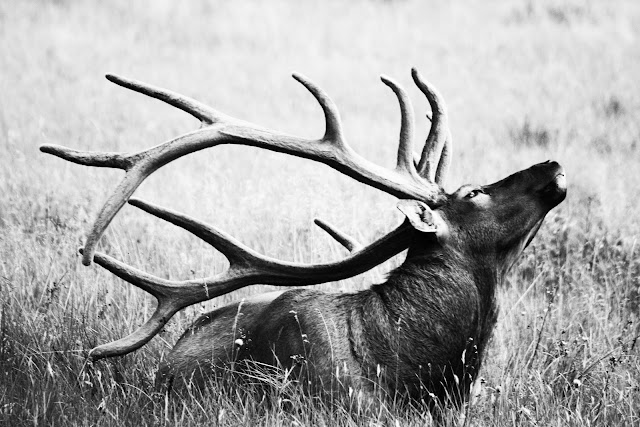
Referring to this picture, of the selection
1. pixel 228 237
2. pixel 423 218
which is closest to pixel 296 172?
pixel 228 237

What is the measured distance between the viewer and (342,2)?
13836 millimetres

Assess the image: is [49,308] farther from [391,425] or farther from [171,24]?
[171,24]

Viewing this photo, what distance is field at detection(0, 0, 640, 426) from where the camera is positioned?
365 centimetres

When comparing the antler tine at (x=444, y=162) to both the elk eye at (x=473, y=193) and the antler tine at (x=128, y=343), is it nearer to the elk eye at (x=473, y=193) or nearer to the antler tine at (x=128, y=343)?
the elk eye at (x=473, y=193)

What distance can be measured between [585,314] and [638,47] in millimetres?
7079

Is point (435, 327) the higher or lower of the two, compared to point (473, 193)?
lower

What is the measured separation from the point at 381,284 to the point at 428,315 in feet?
0.80

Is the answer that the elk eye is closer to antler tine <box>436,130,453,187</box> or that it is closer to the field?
antler tine <box>436,130,453,187</box>

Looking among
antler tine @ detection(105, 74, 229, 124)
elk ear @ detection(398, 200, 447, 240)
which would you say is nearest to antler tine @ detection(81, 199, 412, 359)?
elk ear @ detection(398, 200, 447, 240)

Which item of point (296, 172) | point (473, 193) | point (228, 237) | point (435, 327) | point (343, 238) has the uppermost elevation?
point (296, 172)

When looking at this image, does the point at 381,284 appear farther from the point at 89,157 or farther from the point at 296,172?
the point at 296,172

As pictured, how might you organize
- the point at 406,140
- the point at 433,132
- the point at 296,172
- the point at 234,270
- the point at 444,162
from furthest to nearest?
the point at 296,172
the point at 444,162
the point at 433,132
the point at 406,140
the point at 234,270

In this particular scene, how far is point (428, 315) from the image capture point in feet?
11.2

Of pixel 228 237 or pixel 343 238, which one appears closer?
pixel 228 237
